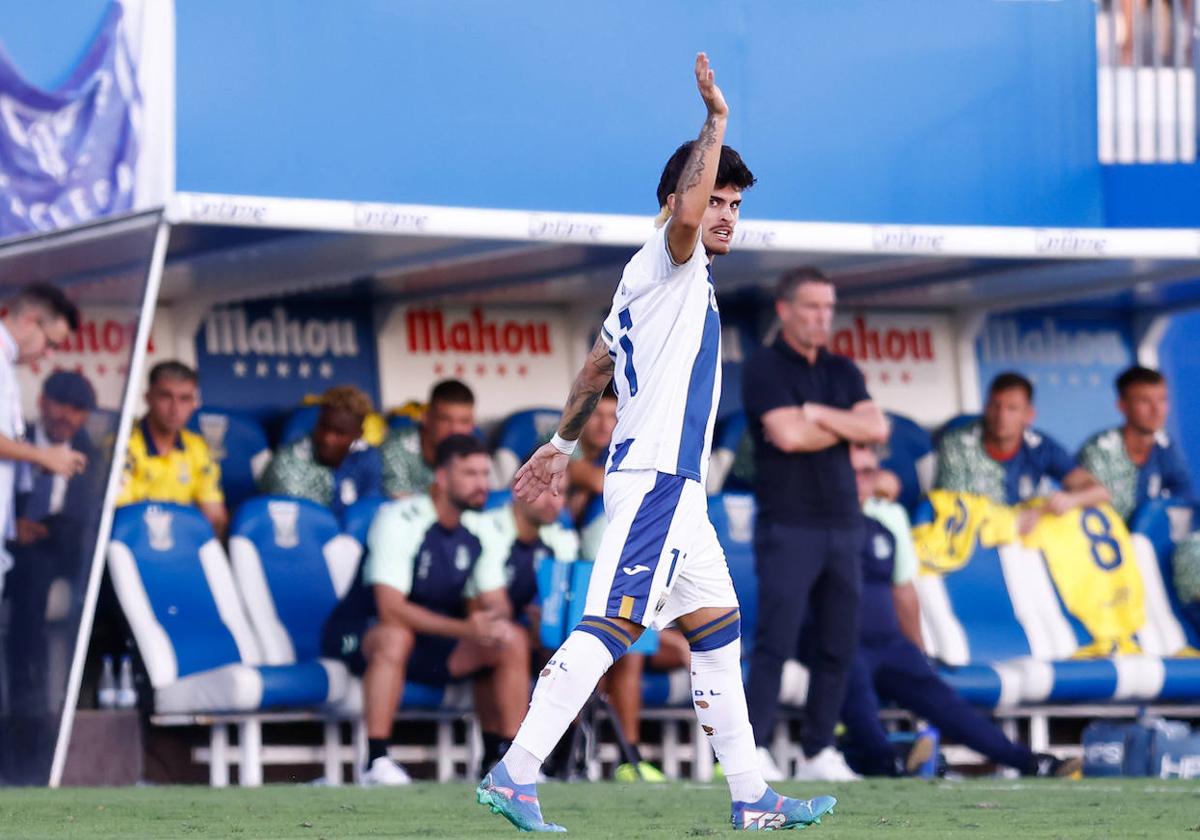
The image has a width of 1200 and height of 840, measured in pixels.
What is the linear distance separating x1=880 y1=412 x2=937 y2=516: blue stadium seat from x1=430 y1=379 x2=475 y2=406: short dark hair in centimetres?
246

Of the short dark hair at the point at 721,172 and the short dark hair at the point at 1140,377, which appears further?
the short dark hair at the point at 1140,377

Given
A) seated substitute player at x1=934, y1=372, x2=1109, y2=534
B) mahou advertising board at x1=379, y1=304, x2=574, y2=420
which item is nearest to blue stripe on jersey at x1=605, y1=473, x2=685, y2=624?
mahou advertising board at x1=379, y1=304, x2=574, y2=420

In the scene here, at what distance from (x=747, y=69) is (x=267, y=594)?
340cm

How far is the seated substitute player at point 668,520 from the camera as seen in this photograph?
20.1ft

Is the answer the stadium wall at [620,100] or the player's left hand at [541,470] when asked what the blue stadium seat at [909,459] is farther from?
the player's left hand at [541,470]

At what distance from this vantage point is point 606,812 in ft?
24.4

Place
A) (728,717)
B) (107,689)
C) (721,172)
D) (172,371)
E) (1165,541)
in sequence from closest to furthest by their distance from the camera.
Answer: (721,172)
(728,717)
(107,689)
(172,371)
(1165,541)

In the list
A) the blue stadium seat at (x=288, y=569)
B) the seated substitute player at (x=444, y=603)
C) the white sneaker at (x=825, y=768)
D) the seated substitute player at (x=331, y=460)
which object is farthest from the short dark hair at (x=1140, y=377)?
the blue stadium seat at (x=288, y=569)

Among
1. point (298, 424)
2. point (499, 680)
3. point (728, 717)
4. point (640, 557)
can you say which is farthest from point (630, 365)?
point (298, 424)

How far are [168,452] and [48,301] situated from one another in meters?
1.30

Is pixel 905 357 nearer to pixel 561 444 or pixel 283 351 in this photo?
pixel 283 351

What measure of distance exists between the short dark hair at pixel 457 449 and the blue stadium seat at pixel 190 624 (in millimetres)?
1050

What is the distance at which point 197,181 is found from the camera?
409 inches

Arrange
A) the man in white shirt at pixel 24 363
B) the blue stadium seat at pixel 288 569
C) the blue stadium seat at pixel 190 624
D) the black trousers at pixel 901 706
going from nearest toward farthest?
the man in white shirt at pixel 24 363 → the blue stadium seat at pixel 190 624 → the black trousers at pixel 901 706 → the blue stadium seat at pixel 288 569
